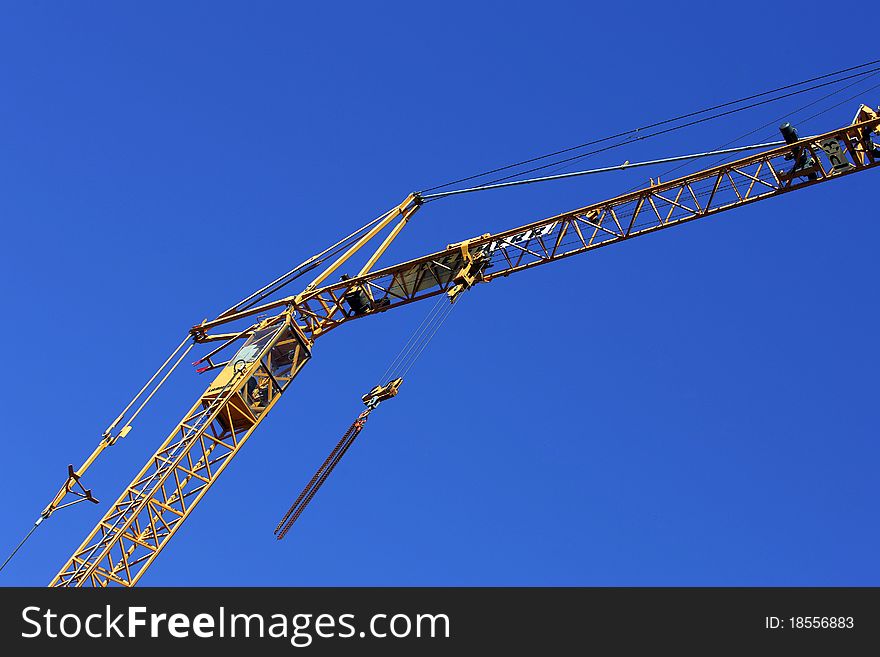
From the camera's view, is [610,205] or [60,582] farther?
[610,205]

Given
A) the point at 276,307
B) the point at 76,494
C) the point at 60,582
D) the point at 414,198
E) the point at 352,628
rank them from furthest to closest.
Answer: the point at 414,198, the point at 276,307, the point at 76,494, the point at 60,582, the point at 352,628

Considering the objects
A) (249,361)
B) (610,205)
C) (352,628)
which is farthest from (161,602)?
(610,205)

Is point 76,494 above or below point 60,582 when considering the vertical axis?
above

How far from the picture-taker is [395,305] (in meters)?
52.8

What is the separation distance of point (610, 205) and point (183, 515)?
757 inches

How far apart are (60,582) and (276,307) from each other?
1327 centimetres

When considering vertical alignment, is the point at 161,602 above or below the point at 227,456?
below

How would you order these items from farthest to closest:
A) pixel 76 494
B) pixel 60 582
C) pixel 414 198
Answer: pixel 414 198, pixel 76 494, pixel 60 582

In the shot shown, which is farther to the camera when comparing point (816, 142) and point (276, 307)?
point (276, 307)

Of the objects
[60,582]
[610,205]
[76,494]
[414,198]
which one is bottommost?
[60,582]

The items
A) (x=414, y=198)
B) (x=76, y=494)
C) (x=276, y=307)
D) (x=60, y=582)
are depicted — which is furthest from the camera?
(x=414, y=198)

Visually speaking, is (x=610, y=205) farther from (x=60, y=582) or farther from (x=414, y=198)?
(x=60, y=582)

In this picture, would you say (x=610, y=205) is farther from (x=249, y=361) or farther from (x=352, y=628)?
(x=352, y=628)

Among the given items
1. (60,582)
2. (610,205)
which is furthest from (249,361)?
(610,205)
